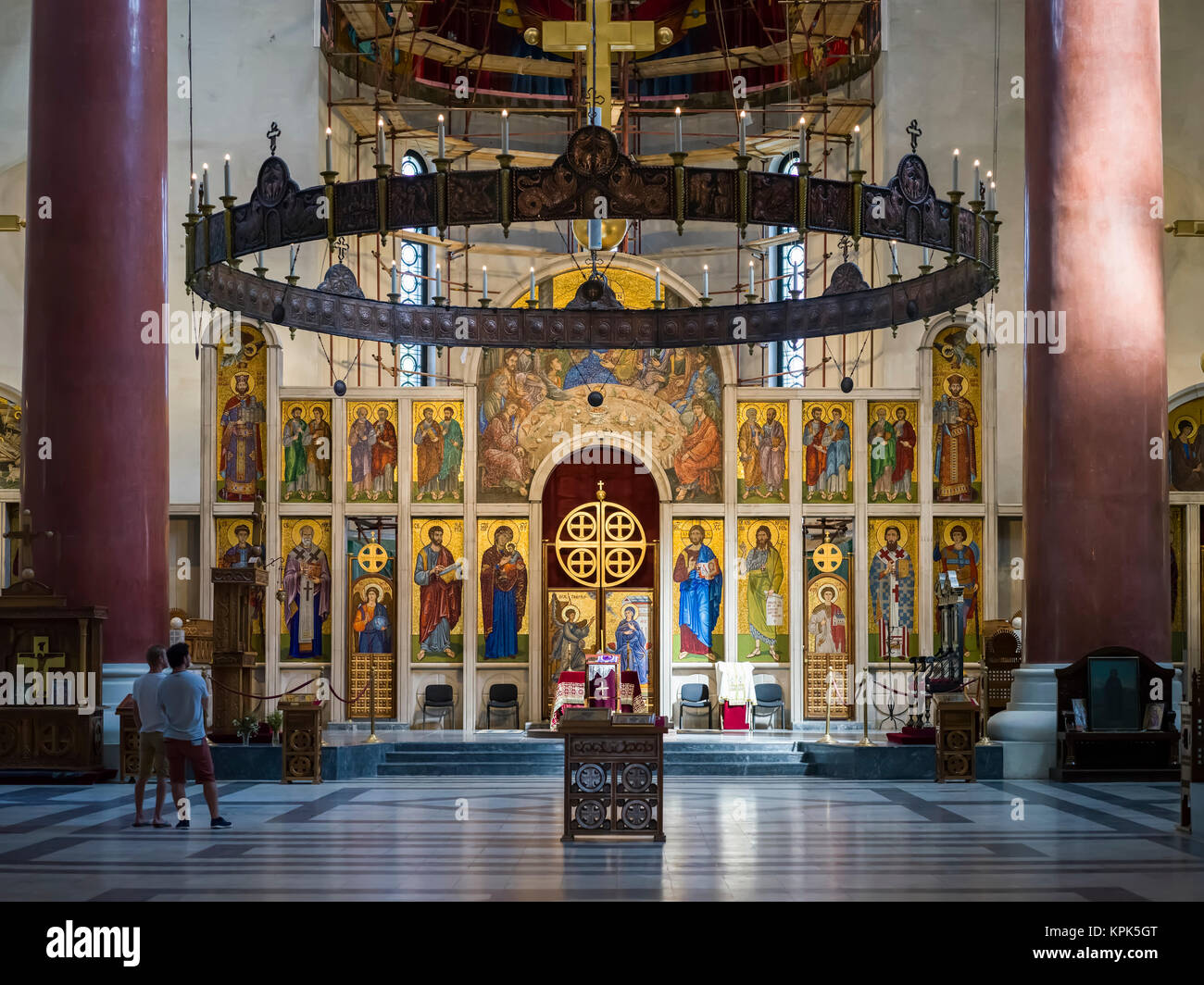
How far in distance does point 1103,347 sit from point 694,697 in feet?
30.3

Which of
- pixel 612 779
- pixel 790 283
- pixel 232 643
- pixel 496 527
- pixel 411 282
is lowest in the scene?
pixel 612 779

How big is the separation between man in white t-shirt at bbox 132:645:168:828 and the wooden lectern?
488 centimetres

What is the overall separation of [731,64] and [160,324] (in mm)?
14446

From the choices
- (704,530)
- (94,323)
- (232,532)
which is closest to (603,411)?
(704,530)

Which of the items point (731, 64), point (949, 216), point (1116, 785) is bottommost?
point (1116, 785)

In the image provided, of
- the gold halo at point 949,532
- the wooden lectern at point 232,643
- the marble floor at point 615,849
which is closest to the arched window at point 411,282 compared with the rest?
the gold halo at point 949,532

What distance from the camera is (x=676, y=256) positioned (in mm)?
27219

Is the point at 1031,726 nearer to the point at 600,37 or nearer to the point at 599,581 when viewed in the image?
the point at 600,37

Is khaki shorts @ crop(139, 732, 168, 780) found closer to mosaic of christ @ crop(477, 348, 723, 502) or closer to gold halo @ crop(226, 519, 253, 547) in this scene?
gold halo @ crop(226, 519, 253, 547)

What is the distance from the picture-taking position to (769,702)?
74.6ft

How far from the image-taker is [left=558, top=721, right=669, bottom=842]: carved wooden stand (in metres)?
10.9

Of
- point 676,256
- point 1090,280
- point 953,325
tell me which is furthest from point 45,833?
point 676,256

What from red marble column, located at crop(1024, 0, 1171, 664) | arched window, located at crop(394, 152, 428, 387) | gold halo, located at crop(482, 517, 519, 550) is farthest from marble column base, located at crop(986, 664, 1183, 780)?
arched window, located at crop(394, 152, 428, 387)

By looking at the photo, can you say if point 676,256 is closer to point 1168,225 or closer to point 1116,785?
point 1168,225
